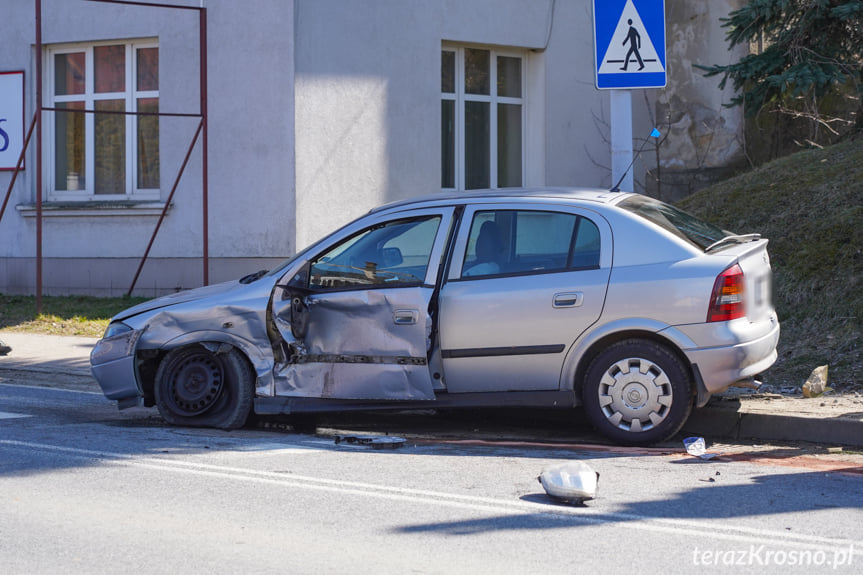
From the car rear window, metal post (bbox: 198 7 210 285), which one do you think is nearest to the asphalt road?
the car rear window

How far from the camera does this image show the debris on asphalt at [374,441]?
718cm

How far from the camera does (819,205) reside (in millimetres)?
11391

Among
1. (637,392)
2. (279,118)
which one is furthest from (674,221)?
(279,118)

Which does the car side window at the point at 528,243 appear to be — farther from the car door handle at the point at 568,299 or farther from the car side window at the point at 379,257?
the car side window at the point at 379,257

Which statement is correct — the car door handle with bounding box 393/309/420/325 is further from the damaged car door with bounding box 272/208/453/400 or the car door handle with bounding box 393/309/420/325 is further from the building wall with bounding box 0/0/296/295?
the building wall with bounding box 0/0/296/295

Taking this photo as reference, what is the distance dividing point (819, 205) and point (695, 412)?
481 centimetres

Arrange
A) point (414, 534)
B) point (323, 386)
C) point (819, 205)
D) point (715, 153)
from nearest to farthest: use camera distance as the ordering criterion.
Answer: point (414, 534), point (323, 386), point (819, 205), point (715, 153)

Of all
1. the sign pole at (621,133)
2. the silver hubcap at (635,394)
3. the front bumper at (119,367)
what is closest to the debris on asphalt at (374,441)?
the silver hubcap at (635,394)

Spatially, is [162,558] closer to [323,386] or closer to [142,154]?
[323,386]

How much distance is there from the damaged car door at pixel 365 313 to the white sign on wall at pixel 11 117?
1074 cm

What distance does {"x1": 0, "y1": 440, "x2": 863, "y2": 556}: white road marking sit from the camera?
4852mm

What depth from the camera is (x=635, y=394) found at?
22.7ft

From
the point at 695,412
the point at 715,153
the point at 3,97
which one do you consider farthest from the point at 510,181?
the point at 695,412

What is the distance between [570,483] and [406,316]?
2.06 m
